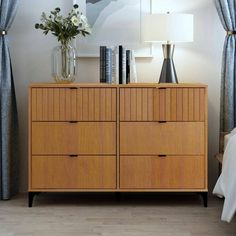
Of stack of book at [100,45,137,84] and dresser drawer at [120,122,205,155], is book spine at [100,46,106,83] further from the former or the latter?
dresser drawer at [120,122,205,155]

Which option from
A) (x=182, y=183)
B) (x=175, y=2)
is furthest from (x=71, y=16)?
(x=182, y=183)

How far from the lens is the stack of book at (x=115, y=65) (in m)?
3.87

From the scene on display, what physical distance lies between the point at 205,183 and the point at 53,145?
1.10m

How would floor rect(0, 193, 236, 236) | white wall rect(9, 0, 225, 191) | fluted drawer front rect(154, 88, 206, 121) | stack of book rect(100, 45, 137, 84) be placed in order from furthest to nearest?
white wall rect(9, 0, 225, 191)
stack of book rect(100, 45, 137, 84)
fluted drawer front rect(154, 88, 206, 121)
floor rect(0, 193, 236, 236)

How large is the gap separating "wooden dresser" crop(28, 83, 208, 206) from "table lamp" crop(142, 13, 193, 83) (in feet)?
0.77

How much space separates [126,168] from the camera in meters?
3.80

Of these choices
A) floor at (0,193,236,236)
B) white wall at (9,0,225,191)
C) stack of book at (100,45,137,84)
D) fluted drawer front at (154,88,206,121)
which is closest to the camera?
floor at (0,193,236,236)

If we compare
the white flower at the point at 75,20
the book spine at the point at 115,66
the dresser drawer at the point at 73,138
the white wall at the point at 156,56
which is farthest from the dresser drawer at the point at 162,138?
the white flower at the point at 75,20

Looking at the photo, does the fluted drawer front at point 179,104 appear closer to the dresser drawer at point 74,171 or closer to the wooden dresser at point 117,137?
the wooden dresser at point 117,137

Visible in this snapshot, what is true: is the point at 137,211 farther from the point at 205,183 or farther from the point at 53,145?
the point at 53,145

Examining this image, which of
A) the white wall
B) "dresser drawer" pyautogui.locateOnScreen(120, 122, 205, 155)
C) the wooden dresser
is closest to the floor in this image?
the wooden dresser

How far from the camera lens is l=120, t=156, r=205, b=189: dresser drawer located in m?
3.79

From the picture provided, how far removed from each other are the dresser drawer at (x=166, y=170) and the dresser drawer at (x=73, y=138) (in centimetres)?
17

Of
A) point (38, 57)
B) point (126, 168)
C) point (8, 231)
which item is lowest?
point (8, 231)
